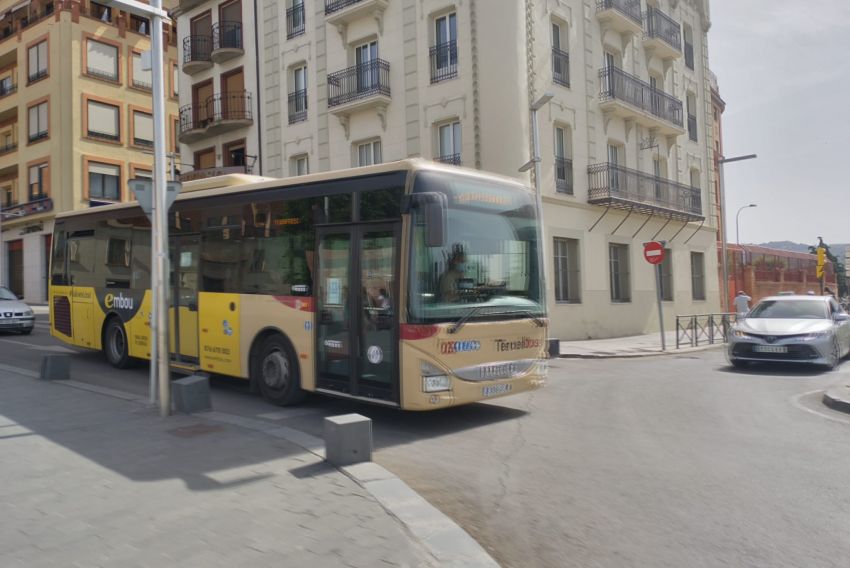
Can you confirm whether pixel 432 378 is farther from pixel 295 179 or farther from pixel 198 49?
pixel 198 49

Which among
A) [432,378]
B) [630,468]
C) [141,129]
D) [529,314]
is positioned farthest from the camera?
[141,129]

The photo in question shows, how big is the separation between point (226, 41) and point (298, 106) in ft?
17.8

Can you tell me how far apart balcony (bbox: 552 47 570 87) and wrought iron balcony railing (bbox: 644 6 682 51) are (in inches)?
241

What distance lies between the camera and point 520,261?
823 cm

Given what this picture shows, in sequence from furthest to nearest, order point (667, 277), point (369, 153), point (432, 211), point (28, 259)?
1. point (28, 259)
2. point (667, 277)
3. point (369, 153)
4. point (432, 211)

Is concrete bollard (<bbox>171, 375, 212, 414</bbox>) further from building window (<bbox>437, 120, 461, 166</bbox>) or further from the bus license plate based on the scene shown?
building window (<bbox>437, 120, 461, 166</bbox>)

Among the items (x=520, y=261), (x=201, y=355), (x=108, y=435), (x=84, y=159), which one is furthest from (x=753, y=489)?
(x=84, y=159)

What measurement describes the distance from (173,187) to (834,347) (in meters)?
12.4

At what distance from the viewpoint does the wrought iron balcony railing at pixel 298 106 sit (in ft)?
80.9

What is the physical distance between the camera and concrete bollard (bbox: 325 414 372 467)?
5590 mm

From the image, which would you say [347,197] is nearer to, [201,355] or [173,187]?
[173,187]

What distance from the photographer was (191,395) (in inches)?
306

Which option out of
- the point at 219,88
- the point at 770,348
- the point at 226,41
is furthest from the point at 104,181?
the point at 770,348

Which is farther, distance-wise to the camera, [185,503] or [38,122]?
Answer: [38,122]
